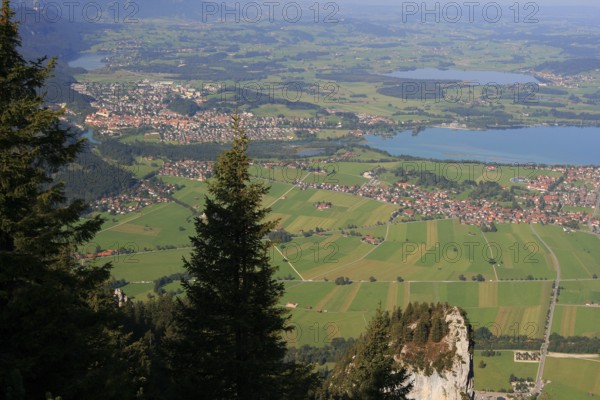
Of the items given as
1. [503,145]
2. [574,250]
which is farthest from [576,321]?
[503,145]

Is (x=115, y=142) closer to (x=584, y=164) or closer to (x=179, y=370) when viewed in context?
(x=584, y=164)

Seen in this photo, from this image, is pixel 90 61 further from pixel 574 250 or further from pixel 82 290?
pixel 82 290

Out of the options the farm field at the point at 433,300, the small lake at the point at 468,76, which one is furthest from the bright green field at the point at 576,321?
the small lake at the point at 468,76

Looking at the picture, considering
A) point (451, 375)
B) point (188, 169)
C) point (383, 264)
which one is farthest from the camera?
point (188, 169)

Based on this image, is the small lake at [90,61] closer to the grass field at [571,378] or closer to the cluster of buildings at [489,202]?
the cluster of buildings at [489,202]

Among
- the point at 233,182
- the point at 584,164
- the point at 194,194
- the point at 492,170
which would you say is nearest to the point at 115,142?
the point at 194,194

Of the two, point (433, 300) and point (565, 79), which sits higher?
point (565, 79)
